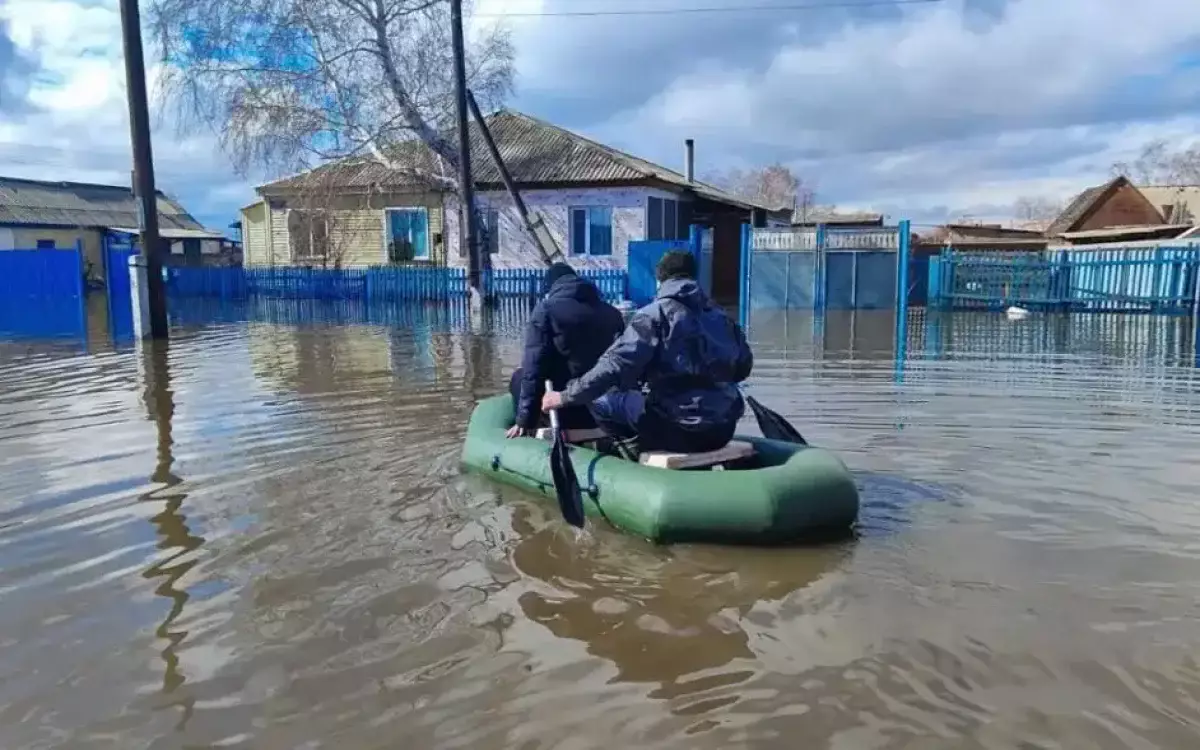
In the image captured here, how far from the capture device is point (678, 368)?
4695mm

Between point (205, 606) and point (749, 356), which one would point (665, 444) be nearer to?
point (749, 356)

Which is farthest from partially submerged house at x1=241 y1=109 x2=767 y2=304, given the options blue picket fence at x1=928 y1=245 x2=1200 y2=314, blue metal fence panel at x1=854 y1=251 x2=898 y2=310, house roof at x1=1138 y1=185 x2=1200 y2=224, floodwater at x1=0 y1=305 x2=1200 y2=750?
house roof at x1=1138 y1=185 x2=1200 y2=224

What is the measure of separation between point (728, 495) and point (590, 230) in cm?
2241

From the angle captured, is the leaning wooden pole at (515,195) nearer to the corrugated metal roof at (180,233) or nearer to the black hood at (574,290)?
the black hood at (574,290)

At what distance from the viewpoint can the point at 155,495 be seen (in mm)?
5535

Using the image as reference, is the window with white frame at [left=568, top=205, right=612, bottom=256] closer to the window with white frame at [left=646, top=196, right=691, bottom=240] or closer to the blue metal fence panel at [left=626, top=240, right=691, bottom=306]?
the window with white frame at [left=646, top=196, right=691, bottom=240]

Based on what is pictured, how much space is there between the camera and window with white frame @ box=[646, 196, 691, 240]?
84.7 ft

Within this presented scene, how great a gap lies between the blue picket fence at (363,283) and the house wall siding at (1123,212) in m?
22.7

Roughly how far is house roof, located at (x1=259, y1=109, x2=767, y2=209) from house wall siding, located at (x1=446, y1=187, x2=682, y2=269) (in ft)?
1.52

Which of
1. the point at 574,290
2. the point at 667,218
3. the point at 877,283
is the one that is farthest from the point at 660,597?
the point at 667,218

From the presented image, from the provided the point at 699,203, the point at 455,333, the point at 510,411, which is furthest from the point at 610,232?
the point at 510,411

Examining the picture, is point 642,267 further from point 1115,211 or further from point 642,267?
point 1115,211

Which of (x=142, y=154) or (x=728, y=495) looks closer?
(x=728, y=495)

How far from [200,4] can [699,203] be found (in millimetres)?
14476
